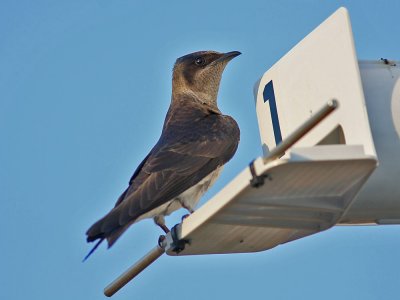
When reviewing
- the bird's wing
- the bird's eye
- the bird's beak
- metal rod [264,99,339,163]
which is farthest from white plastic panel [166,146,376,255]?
the bird's eye

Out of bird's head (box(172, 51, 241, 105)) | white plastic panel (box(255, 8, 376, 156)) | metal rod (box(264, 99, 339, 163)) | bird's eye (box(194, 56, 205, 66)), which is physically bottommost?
metal rod (box(264, 99, 339, 163))

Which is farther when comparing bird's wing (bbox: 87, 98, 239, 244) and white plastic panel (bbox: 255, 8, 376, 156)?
bird's wing (bbox: 87, 98, 239, 244)

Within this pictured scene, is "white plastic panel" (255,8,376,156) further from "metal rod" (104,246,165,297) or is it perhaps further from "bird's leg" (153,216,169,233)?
"bird's leg" (153,216,169,233)

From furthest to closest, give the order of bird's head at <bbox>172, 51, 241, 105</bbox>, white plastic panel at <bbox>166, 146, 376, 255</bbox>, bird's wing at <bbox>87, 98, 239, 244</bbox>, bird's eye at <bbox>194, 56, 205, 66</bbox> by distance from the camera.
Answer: bird's eye at <bbox>194, 56, 205, 66</bbox> < bird's head at <bbox>172, 51, 241, 105</bbox> < bird's wing at <bbox>87, 98, 239, 244</bbox> < white plastic panel at <bbox>166, 146, 376, 255</bbox>

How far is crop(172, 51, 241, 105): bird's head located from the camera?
9.20 m

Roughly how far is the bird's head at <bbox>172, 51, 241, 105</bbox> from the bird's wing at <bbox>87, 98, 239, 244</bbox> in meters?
0.67

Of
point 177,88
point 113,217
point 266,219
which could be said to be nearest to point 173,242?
point 266,219

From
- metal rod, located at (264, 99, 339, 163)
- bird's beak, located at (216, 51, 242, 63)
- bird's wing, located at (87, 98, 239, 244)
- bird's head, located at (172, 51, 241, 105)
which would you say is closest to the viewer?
metal rod, located at (264, 99, 339, 163)

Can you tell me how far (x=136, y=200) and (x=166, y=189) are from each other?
0.41 m

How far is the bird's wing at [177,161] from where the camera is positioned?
19.4 feet

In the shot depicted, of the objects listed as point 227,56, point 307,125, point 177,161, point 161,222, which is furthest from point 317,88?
point 227,56

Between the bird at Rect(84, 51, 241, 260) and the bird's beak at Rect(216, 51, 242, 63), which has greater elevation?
the bird's beak at Rect(216, 51, 242, 63)

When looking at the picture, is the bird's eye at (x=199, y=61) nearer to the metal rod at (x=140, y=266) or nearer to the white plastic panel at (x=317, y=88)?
the white plastic panel at (x=317, y=88)

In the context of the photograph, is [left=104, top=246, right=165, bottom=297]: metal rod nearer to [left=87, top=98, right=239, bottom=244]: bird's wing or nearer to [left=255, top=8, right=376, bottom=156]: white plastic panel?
[left=87, top=98, right=239, bottom=244]: bird's wing
